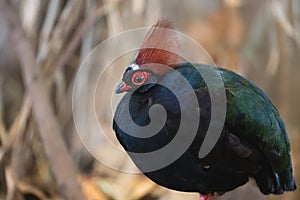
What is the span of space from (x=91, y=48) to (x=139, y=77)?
1.39 m

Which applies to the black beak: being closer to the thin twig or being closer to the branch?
the branch

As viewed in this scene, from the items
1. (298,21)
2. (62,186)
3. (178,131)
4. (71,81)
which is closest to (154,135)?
(178,131)

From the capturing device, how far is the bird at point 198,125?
1.02 metres

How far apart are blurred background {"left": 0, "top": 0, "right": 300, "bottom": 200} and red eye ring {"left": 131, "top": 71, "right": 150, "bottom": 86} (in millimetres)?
867

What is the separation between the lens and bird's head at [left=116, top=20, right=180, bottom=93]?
1.04 metres

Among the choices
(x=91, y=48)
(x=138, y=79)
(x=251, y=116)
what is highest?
(x=91, y=48)

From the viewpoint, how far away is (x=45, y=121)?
175cm

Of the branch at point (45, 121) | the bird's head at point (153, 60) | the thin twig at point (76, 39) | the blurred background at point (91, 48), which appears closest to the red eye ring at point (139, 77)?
the bird's head at point (153, 60)

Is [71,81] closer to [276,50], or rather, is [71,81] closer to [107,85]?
[107,85]

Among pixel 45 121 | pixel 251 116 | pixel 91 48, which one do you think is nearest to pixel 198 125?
pixel 251 116

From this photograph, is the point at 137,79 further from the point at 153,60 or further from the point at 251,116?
the point at 251,116

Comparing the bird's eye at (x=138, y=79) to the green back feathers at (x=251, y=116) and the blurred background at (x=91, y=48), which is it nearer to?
the green back feathers at (x=251, y=116)

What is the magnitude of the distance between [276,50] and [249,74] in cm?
20

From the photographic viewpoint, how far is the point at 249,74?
243cm
